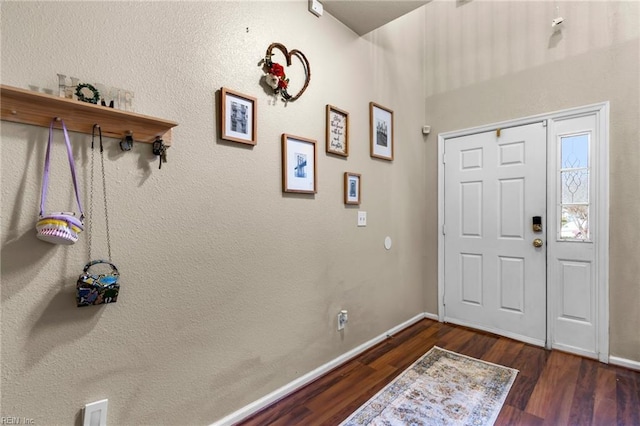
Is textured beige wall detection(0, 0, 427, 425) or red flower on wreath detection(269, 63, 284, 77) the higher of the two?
red flower on wreath detection(269, 63, 284, 77)

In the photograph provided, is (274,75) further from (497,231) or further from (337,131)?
(497,231)

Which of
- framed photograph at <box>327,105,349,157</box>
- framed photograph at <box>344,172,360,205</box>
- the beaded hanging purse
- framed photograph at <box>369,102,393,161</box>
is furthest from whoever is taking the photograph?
framed photograph at <box>369,102,393,161</box>

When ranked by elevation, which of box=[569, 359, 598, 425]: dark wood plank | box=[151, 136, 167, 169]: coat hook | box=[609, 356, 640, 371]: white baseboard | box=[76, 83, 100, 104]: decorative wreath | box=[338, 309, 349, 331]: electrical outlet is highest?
box=[76, 83, 100, 104]: decorative wreath

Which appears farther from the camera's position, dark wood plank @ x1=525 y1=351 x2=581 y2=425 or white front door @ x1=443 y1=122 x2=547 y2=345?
white front door @ x1=443 y1=122 x2=547 y2=345

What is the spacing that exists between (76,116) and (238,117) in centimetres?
73

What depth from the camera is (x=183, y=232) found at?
148 centimetres

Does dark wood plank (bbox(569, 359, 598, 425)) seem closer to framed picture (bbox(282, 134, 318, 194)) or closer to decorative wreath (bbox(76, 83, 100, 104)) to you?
framed picture (bbox(282, 134, 318, 194))

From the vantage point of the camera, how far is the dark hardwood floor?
5.65 feet

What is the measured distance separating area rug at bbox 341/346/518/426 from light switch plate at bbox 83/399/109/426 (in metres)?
1.16

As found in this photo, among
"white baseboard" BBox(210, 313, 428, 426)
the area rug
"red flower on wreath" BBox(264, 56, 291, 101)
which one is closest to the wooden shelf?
"red flower on wreath" BBox(264, 56, 291, 101)

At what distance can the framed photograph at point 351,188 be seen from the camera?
7.70ft

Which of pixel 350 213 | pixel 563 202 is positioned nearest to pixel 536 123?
pixel 563 202

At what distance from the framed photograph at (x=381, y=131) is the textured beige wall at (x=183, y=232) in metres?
0.16

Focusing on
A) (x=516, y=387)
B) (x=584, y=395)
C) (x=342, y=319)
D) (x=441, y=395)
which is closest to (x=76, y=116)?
(x=342, y=319)
